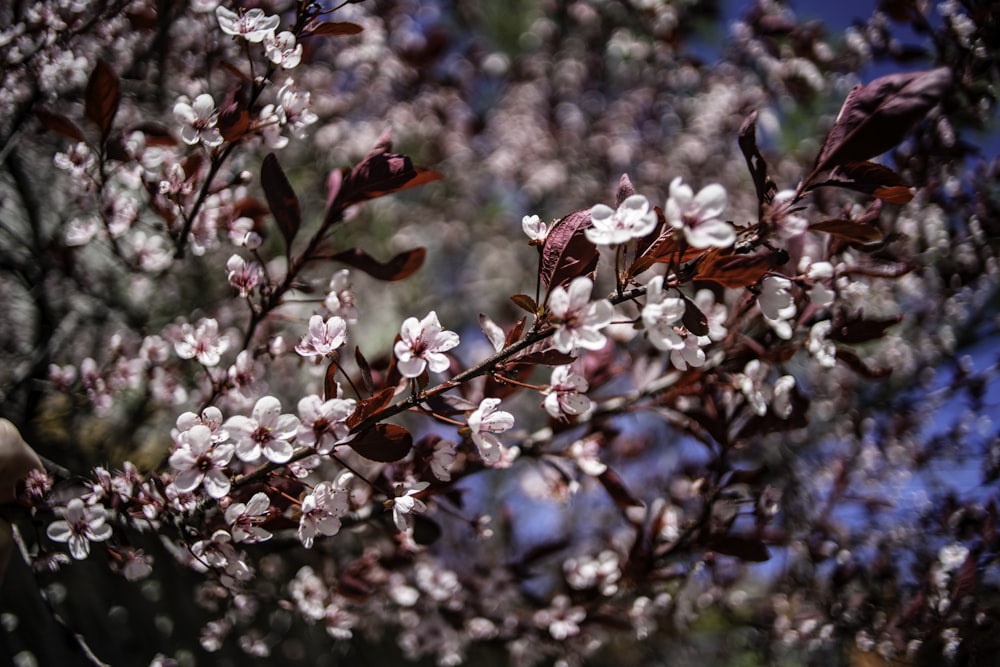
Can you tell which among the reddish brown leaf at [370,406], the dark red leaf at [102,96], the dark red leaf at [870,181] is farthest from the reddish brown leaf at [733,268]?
the dark red leaf at [102,96]

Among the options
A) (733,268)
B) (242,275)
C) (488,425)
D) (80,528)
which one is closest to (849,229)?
(733,268)

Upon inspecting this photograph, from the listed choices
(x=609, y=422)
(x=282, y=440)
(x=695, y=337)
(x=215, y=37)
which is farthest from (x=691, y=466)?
(x=215, y=37)

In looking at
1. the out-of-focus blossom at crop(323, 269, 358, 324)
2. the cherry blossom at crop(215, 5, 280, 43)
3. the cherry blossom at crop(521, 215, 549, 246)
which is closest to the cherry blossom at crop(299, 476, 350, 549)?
the out-of-focus blossom at crop(323, 269, 358, 324)

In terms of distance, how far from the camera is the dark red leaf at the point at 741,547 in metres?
1.04

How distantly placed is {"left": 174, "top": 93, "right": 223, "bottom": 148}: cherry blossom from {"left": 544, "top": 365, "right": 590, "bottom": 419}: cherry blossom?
0.58 meters

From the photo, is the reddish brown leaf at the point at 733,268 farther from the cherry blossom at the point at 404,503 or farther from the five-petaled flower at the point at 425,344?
the cherry blossom at the point at 404,503

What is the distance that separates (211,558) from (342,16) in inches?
73.7

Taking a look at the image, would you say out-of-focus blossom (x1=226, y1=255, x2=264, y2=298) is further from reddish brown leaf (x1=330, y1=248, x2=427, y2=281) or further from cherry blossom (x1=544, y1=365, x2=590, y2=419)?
cherry blossom (x1=544, y1=365, x2=590, y2=419)

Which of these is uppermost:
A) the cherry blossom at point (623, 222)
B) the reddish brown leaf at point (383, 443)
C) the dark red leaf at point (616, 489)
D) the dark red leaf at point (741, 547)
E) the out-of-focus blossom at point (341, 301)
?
the cherry blossom at point (623, 222)

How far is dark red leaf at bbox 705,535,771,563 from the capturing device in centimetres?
104

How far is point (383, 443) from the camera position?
0.73m

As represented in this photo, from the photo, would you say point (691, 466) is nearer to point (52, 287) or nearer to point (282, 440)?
point (282, 440)

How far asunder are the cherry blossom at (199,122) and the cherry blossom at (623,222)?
1.85ft

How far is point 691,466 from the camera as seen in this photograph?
182cm
